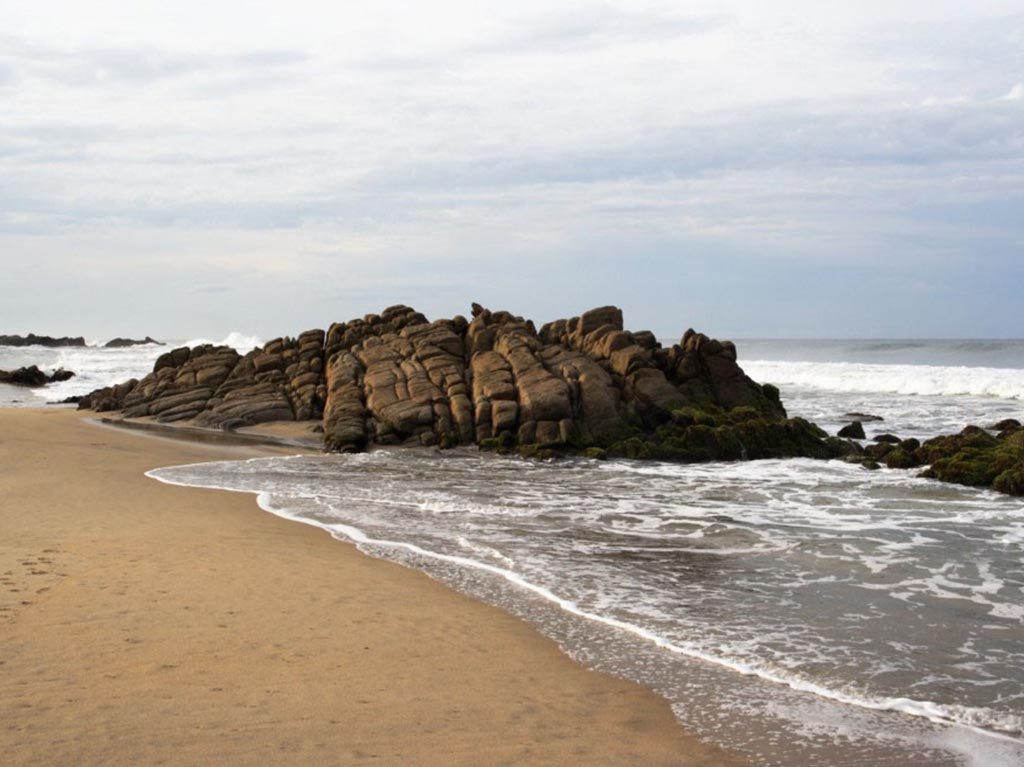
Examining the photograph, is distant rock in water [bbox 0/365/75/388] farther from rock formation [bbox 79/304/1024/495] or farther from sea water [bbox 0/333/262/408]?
rock formation [bbox 79/304/1024/495]

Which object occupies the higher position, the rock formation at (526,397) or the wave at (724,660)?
the rock formation at (526,397)

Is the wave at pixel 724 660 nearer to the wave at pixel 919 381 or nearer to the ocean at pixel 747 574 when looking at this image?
the ocean at pixel 747 574

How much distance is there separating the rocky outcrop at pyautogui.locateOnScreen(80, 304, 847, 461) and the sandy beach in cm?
1361

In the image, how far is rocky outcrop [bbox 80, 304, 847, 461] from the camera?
82.1 feet

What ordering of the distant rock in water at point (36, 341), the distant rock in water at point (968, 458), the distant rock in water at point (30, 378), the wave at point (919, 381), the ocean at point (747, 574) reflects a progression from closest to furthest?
1. the ocean at point (747, 574)
2. the distant rock in water at point (968, 458)
3. the wave at point (919, 381)
4. the distant rock in water at point (30, 378)
5. the distant rock in water at point (36, 341)

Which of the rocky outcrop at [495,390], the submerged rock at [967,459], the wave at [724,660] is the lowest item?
the wave at [724,660]

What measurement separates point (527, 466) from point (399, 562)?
441 inches

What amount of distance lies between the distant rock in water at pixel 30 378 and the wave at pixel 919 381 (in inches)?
1843

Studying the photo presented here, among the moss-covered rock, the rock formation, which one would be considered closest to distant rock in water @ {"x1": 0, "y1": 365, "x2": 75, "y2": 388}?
the rock formation

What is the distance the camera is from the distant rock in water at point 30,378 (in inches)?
2196

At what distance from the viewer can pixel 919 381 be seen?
49.6 m

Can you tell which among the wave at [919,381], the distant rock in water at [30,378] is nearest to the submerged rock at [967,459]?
the wave at [919,381]

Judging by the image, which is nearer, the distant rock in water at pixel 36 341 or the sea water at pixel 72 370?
the sea water at pixel 72 370

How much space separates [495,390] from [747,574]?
15.9 m
